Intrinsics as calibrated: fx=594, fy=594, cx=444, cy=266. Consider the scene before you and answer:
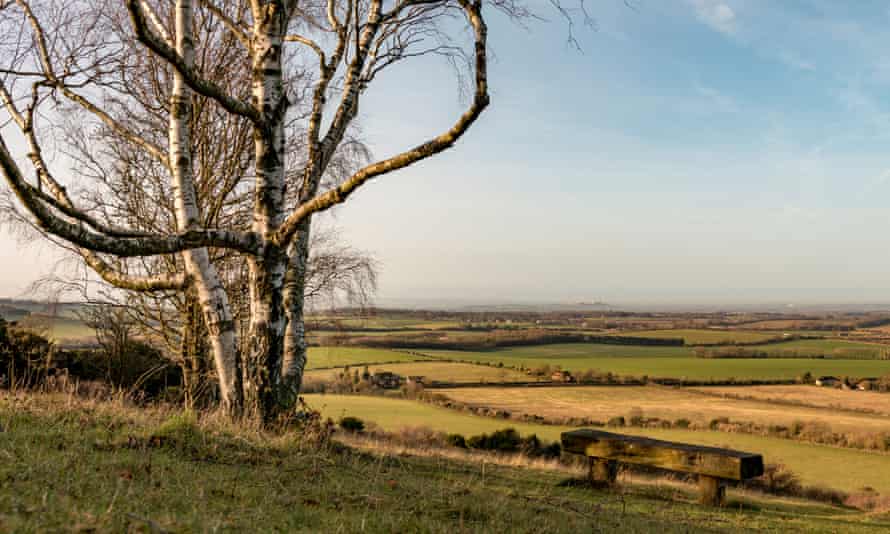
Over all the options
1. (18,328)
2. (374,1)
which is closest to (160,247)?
(374,1)

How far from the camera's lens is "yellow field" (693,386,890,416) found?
36906 mm

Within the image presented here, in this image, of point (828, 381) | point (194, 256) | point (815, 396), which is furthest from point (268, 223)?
point (828, 381)

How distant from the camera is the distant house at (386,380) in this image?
4100 centimetres

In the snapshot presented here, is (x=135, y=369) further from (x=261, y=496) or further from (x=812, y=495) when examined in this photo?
(x=812, y=495)

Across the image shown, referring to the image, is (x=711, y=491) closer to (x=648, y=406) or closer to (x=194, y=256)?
(x=194, y=256)

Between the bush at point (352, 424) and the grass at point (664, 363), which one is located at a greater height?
the bush at point (352, 424)

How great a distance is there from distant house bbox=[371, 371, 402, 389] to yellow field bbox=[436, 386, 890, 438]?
3626 mm

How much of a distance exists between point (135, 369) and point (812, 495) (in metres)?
19.6

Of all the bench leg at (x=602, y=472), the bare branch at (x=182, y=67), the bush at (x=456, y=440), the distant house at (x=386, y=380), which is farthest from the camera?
the distant house at (x=386, y=380)

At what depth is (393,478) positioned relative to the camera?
5809mm

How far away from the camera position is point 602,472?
336 inches

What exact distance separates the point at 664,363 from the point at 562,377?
1474cm

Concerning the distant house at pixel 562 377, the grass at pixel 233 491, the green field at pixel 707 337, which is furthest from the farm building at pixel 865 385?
the grass at pixel 233 491

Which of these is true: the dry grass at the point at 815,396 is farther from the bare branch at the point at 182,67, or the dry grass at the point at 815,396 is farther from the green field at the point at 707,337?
the bare branch at the point at 182,67
